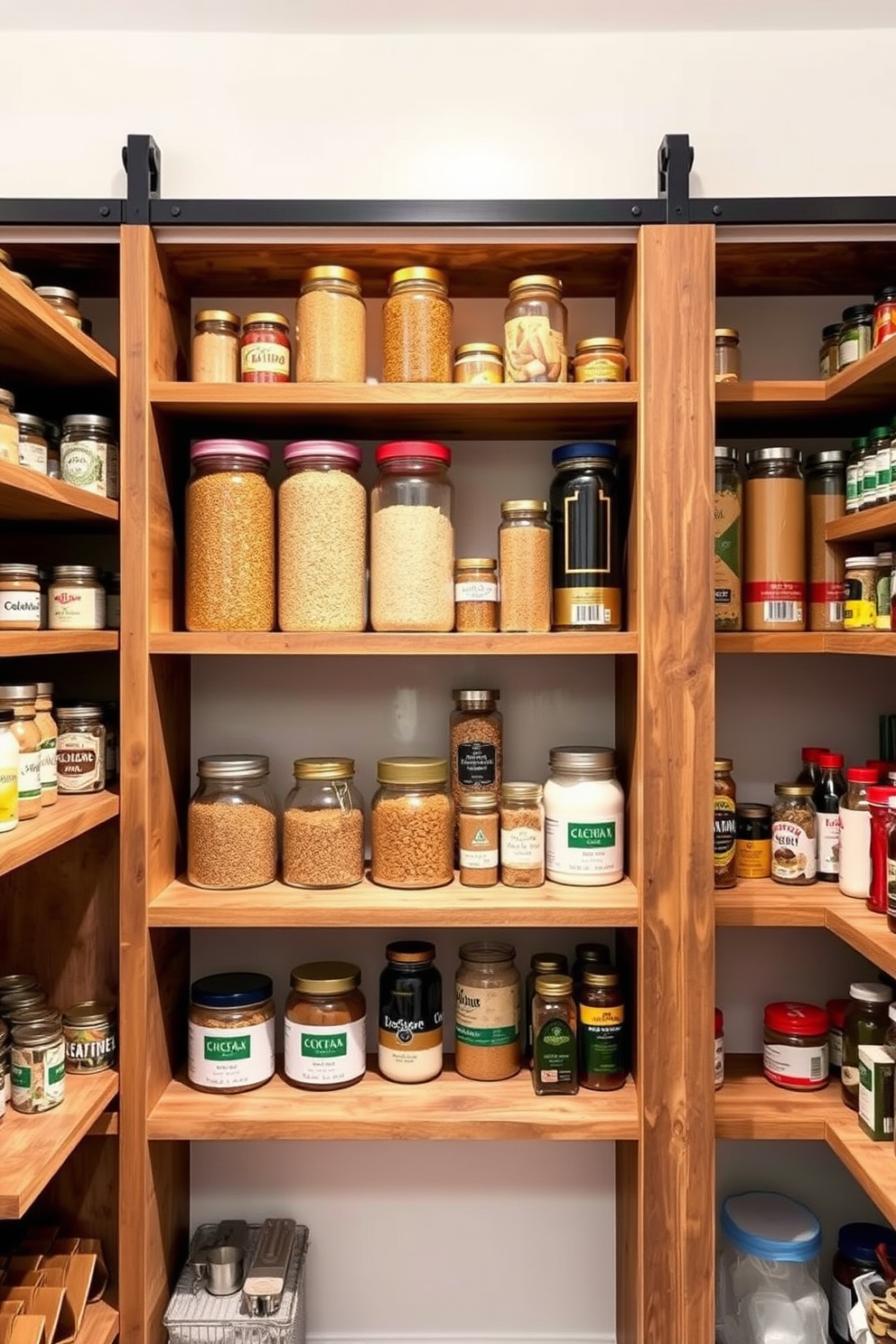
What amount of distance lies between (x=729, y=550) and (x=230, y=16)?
122 centimetres

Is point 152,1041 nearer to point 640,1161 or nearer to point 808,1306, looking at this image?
point 640,1161

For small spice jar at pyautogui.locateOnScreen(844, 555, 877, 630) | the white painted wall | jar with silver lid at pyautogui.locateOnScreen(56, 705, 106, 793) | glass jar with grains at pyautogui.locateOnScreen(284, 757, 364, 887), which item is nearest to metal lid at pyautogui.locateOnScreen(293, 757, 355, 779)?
glass jar with grains at pyautogui.locateOnScreen(284, 757, 364, 887)

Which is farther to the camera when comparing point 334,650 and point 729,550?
point 729,550

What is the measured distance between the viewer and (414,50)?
1.60 m

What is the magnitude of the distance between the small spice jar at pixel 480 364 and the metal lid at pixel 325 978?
0.94 meters

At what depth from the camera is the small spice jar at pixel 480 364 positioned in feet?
4.66

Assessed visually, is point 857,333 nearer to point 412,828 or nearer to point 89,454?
point 412,828

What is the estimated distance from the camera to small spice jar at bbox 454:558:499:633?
142cm

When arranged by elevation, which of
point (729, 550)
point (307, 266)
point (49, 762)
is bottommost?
point (49, 762)

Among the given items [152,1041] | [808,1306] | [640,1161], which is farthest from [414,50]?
[808,1306]

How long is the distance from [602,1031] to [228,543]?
3.09 feet

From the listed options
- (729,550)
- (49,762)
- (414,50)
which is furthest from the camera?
(414,50)

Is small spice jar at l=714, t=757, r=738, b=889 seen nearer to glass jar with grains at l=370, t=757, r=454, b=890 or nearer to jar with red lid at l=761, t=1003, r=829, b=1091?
jar with red lid at l=761, t=1003, r=829, b=1091

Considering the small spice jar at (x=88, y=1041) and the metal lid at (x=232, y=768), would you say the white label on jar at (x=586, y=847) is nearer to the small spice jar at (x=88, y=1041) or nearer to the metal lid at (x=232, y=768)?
the metal lid at (x=232, y=768)
